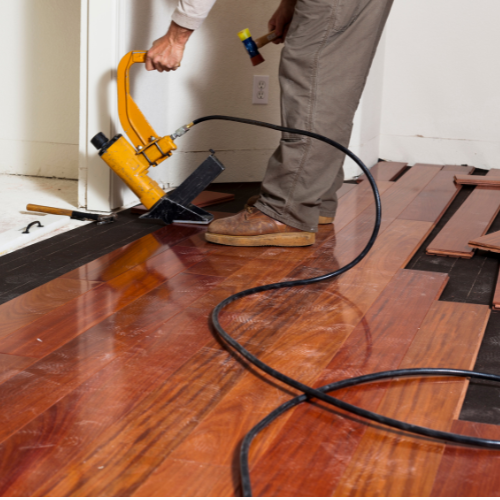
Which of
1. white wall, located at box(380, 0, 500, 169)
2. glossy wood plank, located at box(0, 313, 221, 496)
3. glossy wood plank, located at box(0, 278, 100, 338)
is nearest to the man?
glossy wood plank, located at box(0, 278, 100, 338)

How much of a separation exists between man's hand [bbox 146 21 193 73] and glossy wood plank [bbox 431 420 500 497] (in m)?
1.43

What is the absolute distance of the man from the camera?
187cm

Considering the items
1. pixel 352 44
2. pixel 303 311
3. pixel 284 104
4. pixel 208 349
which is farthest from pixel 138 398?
pixel 352 44

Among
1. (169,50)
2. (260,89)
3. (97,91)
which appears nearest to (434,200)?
(260,89)

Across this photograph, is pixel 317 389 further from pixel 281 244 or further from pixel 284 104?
pixel 284 104

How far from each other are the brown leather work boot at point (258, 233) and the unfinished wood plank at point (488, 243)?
0.52 meters

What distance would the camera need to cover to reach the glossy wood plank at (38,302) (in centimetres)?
140

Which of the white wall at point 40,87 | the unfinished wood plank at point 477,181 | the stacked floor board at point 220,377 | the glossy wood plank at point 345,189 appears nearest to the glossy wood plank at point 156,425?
the stacked floor board at point 220,377

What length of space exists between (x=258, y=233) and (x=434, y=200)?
103 centimetres

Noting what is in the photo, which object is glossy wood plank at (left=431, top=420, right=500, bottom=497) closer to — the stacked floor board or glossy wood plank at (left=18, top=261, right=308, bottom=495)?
the stacked floor board

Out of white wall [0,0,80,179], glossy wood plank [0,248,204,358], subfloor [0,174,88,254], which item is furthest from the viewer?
white wall [0,0,80,179]

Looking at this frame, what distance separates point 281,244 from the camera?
2041 mm

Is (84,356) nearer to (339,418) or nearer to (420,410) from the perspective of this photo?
(339,418)

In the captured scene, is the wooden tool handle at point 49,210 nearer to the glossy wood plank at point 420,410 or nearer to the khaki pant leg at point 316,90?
the khaki pant leg at point 316,90
